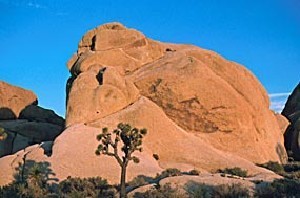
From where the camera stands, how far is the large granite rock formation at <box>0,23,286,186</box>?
36000 mm

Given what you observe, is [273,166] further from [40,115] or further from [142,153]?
[40,115]

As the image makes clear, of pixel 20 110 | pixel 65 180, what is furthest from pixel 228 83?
pixel 20 110

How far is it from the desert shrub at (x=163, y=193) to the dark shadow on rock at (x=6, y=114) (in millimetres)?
33461

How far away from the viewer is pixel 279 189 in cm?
2372

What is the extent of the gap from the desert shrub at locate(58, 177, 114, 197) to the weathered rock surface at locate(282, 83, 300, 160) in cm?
2553

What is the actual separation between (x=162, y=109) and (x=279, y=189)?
64.1ft

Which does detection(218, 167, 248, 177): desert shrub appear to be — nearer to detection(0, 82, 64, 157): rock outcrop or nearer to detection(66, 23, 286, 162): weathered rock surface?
detection(66, 23, 286, 162): weathered rock surface

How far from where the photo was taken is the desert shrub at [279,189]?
23047 mm

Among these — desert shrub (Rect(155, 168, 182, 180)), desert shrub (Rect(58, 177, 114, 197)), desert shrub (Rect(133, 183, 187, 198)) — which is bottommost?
desert shrub (Rect(133, 183, 187, 198))

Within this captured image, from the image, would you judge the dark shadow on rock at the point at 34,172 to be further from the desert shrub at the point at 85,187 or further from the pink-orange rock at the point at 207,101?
the pink-orange rock at the point at 207,101

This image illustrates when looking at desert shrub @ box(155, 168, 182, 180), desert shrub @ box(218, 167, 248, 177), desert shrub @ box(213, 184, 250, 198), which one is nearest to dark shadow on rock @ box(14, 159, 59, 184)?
desert shrub @ box(155, 168, 182, 180)

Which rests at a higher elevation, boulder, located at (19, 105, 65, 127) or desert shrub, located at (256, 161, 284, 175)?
boulder, located at (19, 105, 65, 127)

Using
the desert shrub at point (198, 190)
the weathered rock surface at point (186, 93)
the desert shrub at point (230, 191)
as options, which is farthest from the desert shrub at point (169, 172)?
the weathered rock surface at point (186, 93)

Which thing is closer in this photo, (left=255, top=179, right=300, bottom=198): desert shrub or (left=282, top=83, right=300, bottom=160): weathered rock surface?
(left=255, top=179, right=300, bottom=198): desert shrub
